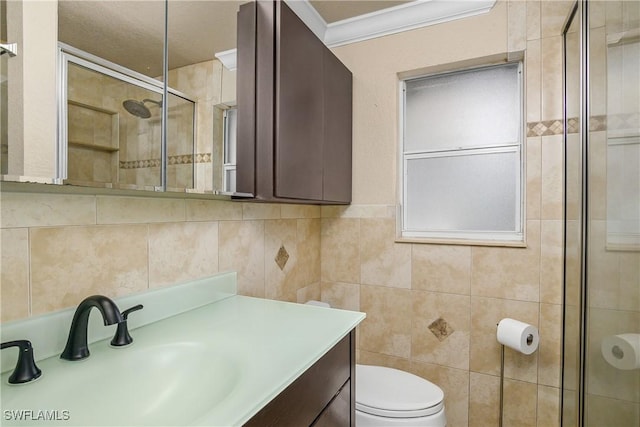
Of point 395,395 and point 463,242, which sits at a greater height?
point 463,242

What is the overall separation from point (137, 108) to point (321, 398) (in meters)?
0.92

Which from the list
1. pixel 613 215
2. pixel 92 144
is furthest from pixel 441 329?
pixel 92 144

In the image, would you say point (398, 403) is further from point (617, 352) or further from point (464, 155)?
point (464, 155)

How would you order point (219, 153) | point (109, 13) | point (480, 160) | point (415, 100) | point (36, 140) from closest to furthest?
point (36, 140), point (109, 13), point (219, 153), point (480, 160), point (415, 100)

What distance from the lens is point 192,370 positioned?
80cm

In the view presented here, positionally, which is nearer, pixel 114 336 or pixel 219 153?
pixel 114 336

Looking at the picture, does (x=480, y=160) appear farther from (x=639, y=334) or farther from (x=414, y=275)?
(x=639, y=334)

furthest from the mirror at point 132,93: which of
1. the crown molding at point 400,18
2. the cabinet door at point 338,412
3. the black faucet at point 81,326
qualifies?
the crown molding at point 400,18

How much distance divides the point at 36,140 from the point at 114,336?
1.67 ft

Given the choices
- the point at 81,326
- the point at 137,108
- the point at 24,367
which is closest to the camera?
the point at 24,367

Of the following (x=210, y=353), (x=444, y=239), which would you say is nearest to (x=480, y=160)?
(x=444, y=239)

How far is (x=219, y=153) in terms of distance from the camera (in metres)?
1.16

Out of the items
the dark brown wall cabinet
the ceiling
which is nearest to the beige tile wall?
the dark brown wall cabinet

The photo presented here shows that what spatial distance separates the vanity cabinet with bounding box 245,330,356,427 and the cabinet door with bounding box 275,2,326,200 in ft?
1.98
